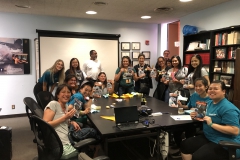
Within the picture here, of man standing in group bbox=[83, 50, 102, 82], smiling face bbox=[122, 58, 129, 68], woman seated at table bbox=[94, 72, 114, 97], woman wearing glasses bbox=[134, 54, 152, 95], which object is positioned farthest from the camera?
man standing in group bbox=[83, 50, 102, 82]

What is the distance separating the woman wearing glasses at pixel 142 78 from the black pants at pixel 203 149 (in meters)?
2.09

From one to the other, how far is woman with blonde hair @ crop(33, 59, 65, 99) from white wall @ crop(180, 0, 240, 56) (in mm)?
3267

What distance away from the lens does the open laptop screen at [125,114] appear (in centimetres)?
199

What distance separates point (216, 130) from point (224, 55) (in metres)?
2.48

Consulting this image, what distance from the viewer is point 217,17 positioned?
407 cm

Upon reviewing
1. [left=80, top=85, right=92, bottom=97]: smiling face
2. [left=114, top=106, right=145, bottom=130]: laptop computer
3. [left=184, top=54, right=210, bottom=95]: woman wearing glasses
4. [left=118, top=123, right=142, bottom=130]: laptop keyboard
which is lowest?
[left=118, top=123, right=142, bottom=130]: laptop keyboard

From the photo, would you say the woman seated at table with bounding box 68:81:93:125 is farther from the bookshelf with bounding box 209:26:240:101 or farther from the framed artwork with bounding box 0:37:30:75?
the framed artwork with bounding box 0:37:30:75

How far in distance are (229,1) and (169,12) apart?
1.25 m

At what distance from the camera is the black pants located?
5.69 feet

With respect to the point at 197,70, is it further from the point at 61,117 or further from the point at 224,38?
the point at 61,117

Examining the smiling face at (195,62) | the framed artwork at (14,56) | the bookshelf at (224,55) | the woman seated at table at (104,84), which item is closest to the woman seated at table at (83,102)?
the woman seated at table at (104,84)

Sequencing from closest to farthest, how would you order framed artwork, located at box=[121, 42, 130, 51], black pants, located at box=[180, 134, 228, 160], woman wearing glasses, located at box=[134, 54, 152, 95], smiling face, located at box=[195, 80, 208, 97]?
black pants, located at box=[180, 134, 228, 160], smiling face, located at box=[195, 80, 208, 97], woman wearing glasses, located at box=[134, 54, 152, 95], framed artwork, located at box=[121, 42, 130, 51]

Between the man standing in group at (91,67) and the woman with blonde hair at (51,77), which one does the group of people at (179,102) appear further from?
the man standing in group at (91,67)

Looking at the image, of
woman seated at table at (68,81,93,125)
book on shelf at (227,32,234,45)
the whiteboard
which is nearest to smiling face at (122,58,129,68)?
woman seated at table at (68,81,93,125)
